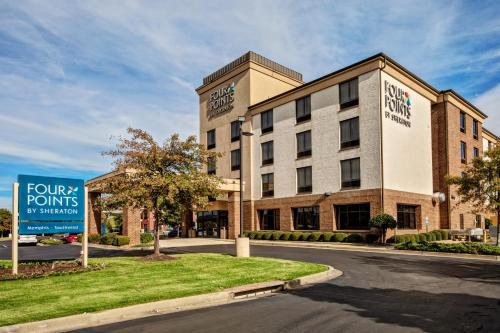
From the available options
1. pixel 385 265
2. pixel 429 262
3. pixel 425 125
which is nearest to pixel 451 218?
pixel 425 125

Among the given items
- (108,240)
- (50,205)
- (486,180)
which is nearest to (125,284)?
(50,205)

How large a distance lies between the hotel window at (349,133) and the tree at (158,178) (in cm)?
1759

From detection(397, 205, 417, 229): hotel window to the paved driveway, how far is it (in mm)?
20769

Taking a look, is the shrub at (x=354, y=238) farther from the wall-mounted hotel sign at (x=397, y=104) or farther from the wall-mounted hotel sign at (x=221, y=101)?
the wall-mounted hotel sign at (x=221, y=101)

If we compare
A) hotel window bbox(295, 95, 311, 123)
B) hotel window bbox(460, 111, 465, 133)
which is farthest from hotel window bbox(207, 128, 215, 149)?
hotel window bbox(460, 111, 465, 133)

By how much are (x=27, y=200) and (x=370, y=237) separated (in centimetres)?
2462

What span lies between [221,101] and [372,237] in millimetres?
24228

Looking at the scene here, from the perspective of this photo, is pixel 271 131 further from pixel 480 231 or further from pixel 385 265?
pixel 385 265

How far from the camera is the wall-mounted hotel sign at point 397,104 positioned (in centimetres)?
3269

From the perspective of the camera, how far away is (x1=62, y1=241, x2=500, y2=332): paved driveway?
24.8 ft

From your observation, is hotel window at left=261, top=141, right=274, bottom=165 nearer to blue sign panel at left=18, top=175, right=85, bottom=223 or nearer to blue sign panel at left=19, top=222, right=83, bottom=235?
blue sign panel at left=18, top=175, right=85, bottom=223

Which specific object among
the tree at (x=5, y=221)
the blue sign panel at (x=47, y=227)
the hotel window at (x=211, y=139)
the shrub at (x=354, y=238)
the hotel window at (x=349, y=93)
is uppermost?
the hotel window at (x=349, y=93)

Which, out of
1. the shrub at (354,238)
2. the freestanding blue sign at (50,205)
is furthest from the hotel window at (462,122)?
the freestanding blue sign at (50,205)

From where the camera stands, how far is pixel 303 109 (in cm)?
3862
